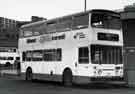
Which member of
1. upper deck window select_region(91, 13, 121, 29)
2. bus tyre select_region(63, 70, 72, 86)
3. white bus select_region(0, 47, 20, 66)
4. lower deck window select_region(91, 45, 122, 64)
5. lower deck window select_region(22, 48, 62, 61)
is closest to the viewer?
lower deck window select_region(91, 45, 122, 64)

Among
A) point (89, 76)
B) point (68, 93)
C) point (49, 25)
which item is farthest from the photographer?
point (49, 25)

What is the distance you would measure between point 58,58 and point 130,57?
8.17 meters

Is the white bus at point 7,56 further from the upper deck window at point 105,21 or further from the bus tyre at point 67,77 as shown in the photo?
the upper deck window at point 105,21

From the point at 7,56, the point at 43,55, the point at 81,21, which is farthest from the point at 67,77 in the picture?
the point at 7,56

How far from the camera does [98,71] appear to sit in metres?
15.5

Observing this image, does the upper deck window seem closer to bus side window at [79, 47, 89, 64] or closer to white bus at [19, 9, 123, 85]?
white bus at [19, 9, 123, 85]

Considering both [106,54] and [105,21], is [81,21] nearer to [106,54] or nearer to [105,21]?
[105,21]

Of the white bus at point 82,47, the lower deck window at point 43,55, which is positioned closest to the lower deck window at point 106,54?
the white bus at point 82,47

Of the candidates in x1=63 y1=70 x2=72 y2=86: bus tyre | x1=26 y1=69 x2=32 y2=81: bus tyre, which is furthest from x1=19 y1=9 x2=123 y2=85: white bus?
x1=26 y1=69 x2=32 y2=81: bus tyre

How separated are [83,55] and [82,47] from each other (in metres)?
0.45

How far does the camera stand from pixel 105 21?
16.0 meters

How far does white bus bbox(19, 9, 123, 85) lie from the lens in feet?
50.8

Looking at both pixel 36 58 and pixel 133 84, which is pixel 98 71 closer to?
pixel 133 84

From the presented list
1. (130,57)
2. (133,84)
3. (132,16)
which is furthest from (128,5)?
(133,84)
